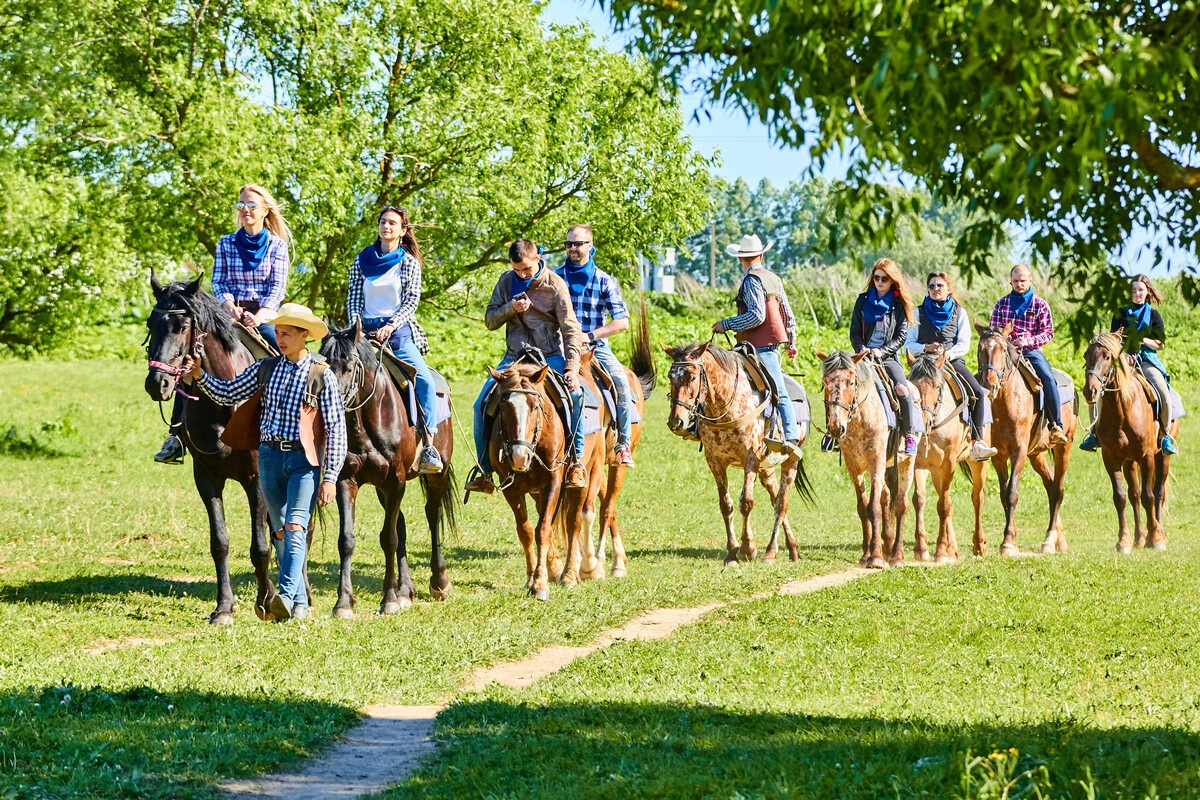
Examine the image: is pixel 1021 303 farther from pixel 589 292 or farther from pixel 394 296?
pixel 394 296

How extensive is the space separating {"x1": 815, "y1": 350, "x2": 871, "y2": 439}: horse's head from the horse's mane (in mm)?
6702

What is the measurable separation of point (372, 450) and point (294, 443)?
1.82m

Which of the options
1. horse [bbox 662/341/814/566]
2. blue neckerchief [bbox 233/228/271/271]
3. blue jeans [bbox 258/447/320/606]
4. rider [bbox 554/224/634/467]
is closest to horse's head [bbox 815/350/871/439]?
horse [bbox 662/341/814/566]

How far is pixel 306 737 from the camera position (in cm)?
668

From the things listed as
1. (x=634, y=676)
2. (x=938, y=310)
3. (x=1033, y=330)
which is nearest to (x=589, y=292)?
(x=938, y=310)

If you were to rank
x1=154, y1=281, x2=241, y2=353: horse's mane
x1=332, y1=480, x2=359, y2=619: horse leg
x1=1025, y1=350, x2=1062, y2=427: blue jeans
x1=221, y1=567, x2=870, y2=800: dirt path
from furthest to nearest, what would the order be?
x1=1025, y1=350, x2=1062, y2=427: blue jeans
x1=332, y1=480, x2=359, y2=619: horse leg
x1=154, y1=281, x2=241, y2=353: horse's mane
x1=221, y1=567, x2=870, y2=800: dirt path

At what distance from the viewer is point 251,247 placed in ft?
34.5

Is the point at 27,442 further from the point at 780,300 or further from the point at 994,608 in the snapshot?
the point at 994,608

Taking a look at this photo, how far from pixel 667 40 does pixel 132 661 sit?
553 centimetres

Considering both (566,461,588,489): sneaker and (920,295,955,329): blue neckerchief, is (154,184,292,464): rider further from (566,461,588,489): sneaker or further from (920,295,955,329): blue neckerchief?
(920,295,955,329): blue neckerchief

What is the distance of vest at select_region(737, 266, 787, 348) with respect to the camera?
1368cm

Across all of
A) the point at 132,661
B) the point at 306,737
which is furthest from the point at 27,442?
the point at 306,737

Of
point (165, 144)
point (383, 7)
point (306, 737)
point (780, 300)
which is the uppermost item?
point (383, 7)

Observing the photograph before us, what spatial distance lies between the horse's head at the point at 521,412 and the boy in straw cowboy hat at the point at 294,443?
2346mm
